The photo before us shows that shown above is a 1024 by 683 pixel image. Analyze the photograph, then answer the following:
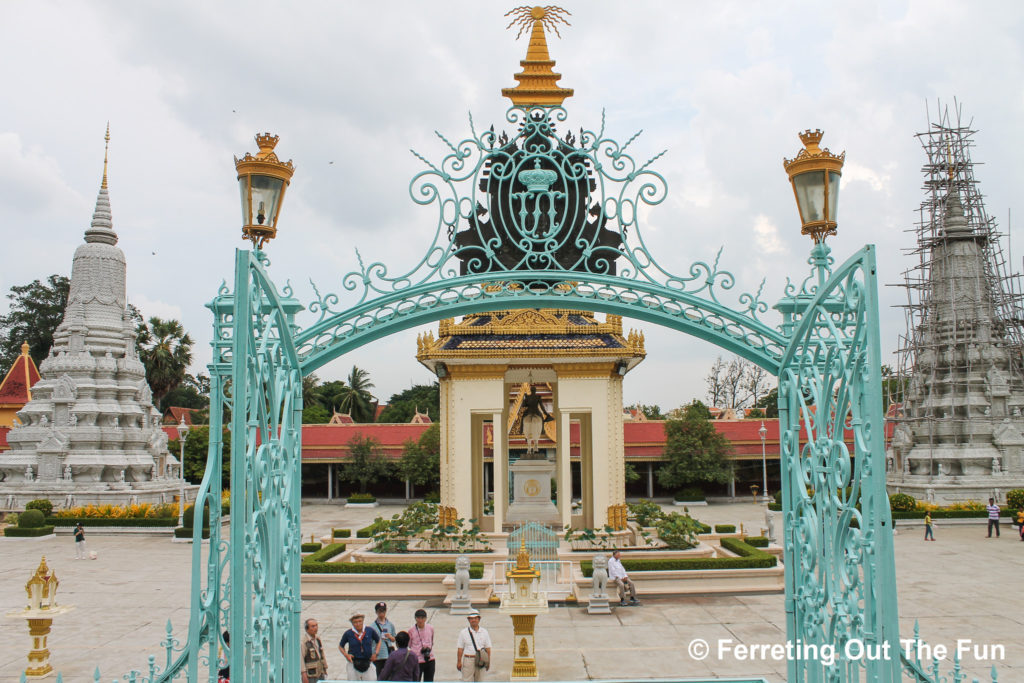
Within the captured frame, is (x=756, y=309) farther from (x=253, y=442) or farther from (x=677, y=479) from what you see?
(x=677, y=479)

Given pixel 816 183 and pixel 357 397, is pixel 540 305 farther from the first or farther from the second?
pixel 357 397

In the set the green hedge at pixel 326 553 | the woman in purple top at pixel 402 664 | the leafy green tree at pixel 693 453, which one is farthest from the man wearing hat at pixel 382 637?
the leafy green tree at pixel 693 453

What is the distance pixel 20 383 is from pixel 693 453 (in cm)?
2976

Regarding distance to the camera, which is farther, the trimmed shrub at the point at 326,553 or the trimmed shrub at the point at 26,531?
the trimmed shrub at the point at 26,531

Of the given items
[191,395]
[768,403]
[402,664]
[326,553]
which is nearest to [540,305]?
[402,664]

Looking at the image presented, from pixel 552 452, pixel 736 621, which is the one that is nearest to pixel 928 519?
pixel 736 621

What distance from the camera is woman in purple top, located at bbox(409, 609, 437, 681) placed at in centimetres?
622

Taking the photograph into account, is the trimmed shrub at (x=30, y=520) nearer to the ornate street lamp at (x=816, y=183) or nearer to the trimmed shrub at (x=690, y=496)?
the trimmed shrub at (x=690, y=496)

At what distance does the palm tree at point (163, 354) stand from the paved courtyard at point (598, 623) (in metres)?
26.6

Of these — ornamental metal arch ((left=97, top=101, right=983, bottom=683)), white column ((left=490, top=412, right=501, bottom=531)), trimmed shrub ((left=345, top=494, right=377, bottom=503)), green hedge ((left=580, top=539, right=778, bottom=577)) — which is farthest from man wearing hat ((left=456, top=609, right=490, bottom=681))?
→ trimmed shrub ((left=345, top=494, right=377, bottom=503))

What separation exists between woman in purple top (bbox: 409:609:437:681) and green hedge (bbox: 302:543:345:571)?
A: 6.82 metres

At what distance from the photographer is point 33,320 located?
43594 mm

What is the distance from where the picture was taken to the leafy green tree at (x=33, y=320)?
43312mm

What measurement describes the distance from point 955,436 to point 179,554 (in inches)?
939
